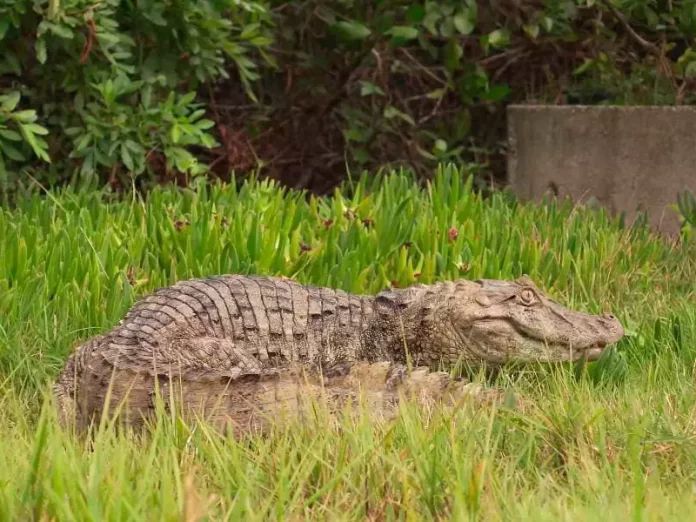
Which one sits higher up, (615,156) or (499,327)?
(615,156)

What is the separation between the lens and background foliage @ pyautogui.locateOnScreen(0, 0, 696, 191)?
5461mm

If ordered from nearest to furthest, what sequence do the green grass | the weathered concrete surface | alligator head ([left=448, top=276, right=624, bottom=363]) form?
the green grass < alligator head ([left=448, top=276, right=624, bottom=363]) < the weathered concrete surface

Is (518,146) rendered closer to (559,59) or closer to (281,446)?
(559,59)

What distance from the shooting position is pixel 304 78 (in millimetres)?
7027

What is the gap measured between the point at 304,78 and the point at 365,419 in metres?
4.88

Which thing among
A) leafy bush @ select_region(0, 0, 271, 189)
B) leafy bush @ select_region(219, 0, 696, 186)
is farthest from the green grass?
leafy bush @ select_region(219, 0, 696, 186)

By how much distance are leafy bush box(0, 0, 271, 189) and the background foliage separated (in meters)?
0.01

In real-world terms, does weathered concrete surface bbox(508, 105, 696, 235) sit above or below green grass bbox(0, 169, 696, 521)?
above

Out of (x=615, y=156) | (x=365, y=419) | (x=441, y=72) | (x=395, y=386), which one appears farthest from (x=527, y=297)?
(x=441, y=72)

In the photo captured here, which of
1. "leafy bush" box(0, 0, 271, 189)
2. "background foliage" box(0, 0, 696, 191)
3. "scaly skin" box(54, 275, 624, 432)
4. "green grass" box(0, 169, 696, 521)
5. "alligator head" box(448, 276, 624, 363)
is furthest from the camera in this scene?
"background foliage" box(0, 0, 696, 191)

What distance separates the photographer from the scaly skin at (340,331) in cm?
306

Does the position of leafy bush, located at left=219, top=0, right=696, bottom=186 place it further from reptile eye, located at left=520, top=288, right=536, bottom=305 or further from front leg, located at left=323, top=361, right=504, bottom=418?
front leg, located at left=323, top=361, right=504, bottom=418

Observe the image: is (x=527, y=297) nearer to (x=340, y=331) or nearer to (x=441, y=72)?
(x=340, y=331)

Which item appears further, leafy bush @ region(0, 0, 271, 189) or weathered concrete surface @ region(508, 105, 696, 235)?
weathered concrete surface @ region(508, 105, 696, 235)
